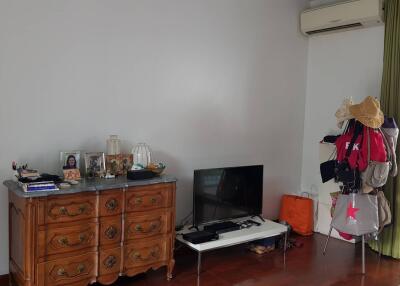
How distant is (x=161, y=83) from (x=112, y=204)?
1231mm

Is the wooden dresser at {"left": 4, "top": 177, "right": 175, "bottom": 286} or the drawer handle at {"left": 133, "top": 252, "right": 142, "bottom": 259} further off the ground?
the wooden dresser at {"left": 4, "top": 177, "right": 175, "bottom": 286}

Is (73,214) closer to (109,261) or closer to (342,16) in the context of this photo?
(109,261)

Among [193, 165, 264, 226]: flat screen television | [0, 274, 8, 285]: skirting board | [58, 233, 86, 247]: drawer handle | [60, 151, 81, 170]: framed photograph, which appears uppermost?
[60, 151, 81, 170]: framed photograph

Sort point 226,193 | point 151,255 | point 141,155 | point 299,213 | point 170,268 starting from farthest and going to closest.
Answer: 1. point 299,213
2. point 226,193
3. point 141,155
4. point 170,268
5. point 151,255

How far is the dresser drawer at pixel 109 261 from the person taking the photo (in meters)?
2.85

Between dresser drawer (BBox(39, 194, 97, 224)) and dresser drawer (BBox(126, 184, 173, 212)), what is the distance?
28cm

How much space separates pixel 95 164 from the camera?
122 inches

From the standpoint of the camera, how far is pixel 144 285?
10.2 feet

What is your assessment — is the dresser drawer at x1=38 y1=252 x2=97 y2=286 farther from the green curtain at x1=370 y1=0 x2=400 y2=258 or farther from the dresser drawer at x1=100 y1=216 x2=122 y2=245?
the green curtain at x1=370 y1=0 x2=400 y2=258

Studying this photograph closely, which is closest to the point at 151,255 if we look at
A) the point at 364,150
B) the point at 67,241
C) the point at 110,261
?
the point at 110,261

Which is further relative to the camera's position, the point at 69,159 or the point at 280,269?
the point at 280,269

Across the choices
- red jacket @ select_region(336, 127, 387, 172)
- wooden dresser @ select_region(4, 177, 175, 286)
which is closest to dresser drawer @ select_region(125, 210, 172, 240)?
wooden dresser @ select_region(4, 177, 175, 286)

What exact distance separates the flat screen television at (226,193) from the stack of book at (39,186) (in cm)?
129

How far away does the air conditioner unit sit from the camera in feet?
12.9
